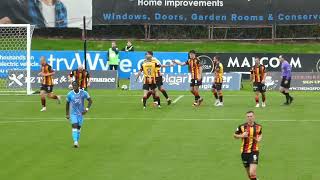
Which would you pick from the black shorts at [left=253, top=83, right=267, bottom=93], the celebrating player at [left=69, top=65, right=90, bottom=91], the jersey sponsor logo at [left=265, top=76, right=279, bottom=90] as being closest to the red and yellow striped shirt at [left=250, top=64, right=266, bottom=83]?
the black shorts at [left=253, top=83, right=267, bottom=93]

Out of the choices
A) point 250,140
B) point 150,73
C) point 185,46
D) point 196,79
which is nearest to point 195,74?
point 196,79

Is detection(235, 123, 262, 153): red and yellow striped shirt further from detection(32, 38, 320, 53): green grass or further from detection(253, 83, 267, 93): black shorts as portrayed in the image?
detection(32, 38, 320, 53): green grass

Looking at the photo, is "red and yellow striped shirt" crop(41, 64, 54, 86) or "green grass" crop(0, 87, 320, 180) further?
"red and yellow striped shirt" crop(41, 64, 54, 86)

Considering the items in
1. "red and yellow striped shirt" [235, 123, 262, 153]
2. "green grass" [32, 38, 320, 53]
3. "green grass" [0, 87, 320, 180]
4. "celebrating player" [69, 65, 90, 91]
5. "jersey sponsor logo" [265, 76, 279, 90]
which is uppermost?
"green grass" [32, 38, 320, 53]

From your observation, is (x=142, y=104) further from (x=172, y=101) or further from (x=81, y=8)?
(x=81, y=8)

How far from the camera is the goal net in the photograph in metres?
43.0

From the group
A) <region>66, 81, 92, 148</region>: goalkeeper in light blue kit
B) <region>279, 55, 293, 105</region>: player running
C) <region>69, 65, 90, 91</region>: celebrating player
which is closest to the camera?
<region>66, 81, 92, 148</region>: goalkeeper in light blue kit

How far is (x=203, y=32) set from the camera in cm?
5509

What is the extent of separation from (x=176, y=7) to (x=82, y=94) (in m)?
28.7

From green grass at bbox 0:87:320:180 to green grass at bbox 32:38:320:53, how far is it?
610 inches

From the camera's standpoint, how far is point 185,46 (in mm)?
53844

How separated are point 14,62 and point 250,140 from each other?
94.5 feet

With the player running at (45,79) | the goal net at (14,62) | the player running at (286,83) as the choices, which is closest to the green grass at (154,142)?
the player running at (286,83)

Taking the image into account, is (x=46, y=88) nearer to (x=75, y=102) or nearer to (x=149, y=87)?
(x=149, y=87)
